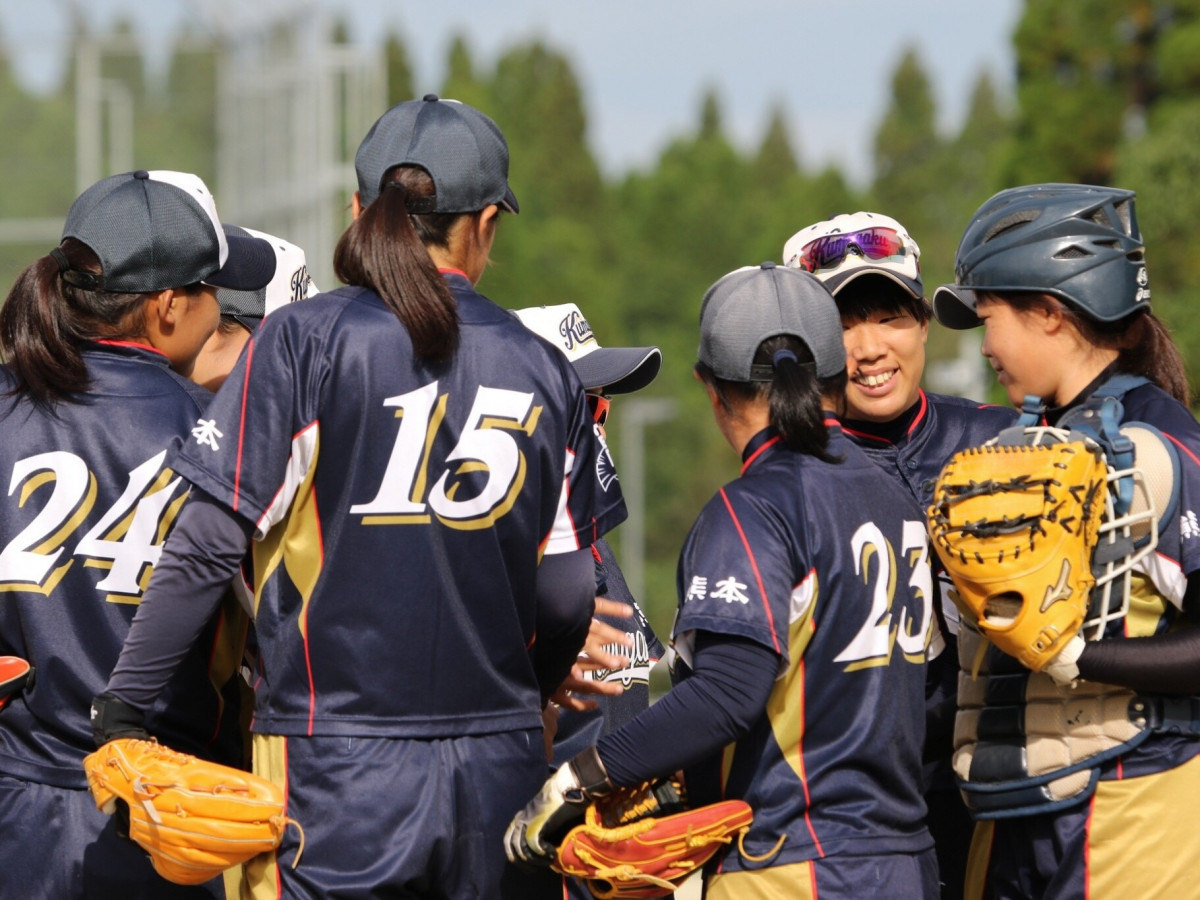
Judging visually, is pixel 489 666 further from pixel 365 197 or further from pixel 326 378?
pixel 365 197

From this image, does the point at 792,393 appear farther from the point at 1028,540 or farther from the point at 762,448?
the point at 1028,540

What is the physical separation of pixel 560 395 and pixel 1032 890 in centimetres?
143

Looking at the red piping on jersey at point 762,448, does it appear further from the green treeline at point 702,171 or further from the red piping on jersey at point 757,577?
the green treeline at point 702,171

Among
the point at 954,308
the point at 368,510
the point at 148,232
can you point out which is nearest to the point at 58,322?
the point at 148,232

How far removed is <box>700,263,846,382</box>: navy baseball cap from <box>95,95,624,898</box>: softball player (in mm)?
374

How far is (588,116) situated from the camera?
7262 centimetres

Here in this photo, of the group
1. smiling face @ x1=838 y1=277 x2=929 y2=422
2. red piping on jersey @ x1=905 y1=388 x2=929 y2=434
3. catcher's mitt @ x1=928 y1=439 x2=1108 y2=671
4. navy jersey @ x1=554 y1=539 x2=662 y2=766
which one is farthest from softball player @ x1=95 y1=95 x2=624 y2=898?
red piping on jersey @ x1=905 y1=388 x2=929 y2=434

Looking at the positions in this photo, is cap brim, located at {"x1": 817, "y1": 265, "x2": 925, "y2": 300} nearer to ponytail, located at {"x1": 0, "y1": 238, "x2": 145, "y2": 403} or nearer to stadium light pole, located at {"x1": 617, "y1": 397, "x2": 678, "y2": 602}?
ponytail, located at {"x1": 0, "y1": 238, "x2": 145, "y2": 403}

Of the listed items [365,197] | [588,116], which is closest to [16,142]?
[365,197]

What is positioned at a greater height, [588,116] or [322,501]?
[588,116]

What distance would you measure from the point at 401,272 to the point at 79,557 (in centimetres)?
95

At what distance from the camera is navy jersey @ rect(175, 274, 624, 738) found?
120 inches

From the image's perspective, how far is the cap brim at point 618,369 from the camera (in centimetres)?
443

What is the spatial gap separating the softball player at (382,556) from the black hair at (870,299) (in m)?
1.15
